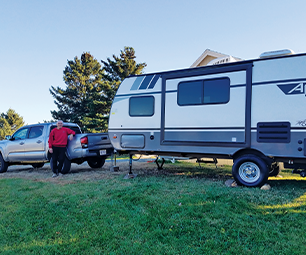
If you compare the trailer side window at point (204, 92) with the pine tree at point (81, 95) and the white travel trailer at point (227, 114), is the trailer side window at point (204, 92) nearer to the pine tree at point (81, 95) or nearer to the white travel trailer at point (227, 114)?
the white travel trailer at point (227, 114)

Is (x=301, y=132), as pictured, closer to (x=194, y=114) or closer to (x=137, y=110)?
(x=194, y=114)

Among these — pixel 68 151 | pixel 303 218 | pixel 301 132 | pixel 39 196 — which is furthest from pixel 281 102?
pixel 68 151

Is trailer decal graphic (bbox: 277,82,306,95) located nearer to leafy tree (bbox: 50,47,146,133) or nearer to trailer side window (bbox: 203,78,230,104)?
trailer side window (bbox: 203,78,230,104)

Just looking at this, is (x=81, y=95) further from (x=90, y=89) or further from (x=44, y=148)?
(x=44, y=148)

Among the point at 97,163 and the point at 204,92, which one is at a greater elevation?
the point at 204,92

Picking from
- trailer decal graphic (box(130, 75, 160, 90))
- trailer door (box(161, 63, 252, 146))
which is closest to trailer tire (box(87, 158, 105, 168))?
trailer decal graphic (box(130, 75, 160, 90))

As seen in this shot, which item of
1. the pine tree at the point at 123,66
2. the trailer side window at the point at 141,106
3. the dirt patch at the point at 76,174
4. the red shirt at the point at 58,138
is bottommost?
the dirt patch at the point at 76,174

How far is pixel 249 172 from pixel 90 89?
91.7 feet

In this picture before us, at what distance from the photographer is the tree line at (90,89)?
25.9 meters

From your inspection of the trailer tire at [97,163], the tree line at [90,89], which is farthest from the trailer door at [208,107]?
the tree line at [90,89]

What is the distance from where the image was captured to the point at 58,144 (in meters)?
8.29

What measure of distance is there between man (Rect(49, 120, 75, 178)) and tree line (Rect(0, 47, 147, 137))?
1636 centimetres

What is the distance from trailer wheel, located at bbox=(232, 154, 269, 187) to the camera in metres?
5.95

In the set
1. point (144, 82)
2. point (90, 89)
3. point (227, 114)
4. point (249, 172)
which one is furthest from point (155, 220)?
point (90, 89)
